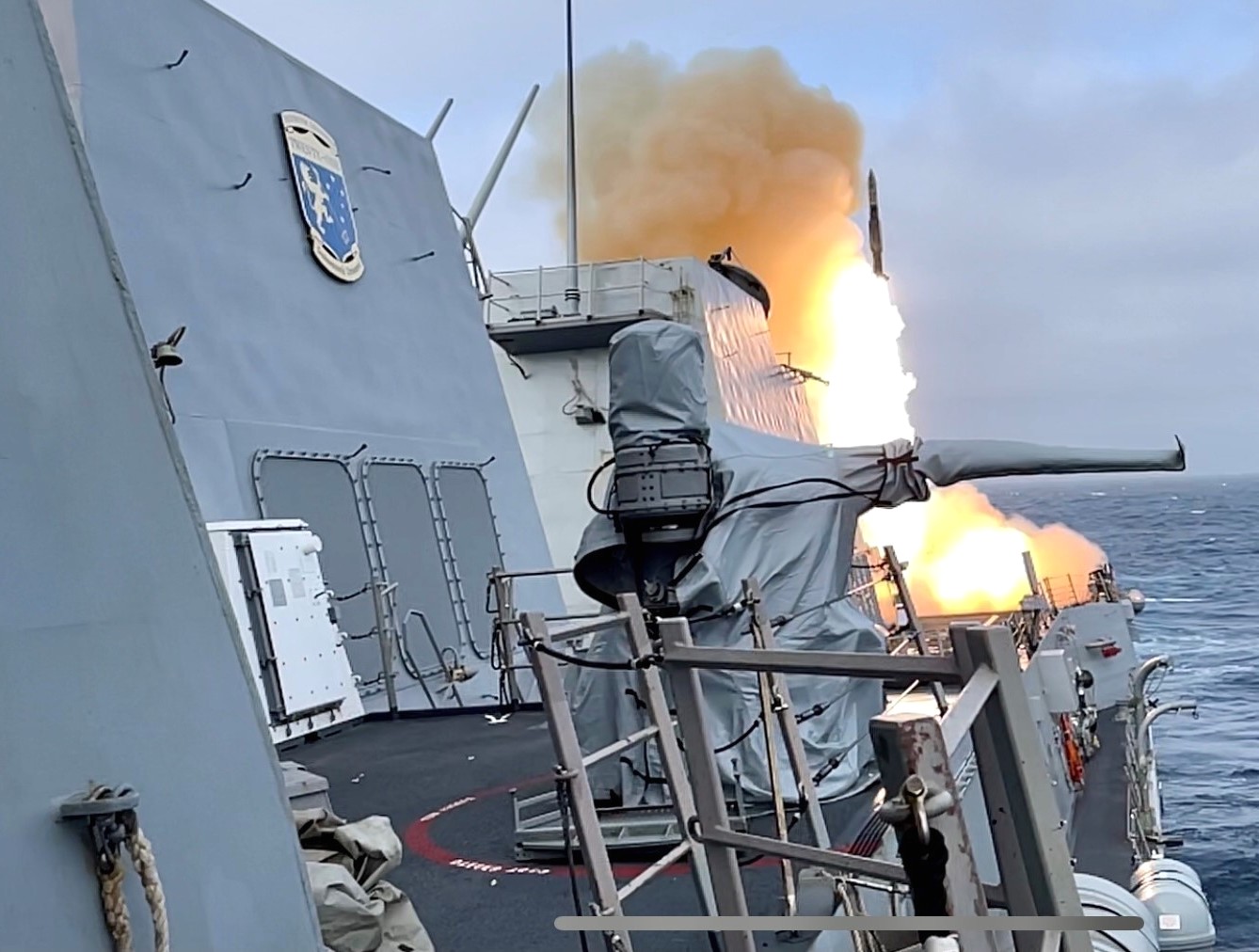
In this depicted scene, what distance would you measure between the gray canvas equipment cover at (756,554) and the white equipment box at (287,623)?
54.0 inches

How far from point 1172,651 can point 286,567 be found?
17.0 meters

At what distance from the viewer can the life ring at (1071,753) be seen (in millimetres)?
9312

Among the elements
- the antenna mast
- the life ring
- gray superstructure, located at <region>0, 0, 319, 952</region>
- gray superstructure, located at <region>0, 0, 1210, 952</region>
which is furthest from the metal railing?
gray superstructure, located at <region>0, 0, 319, 952</region>

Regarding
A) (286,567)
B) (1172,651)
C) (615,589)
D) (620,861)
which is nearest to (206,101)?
(286,567)

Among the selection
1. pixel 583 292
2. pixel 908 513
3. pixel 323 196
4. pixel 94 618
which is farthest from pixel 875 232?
pixel 94 618

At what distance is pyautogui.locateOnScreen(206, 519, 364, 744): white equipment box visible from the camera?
4.88m

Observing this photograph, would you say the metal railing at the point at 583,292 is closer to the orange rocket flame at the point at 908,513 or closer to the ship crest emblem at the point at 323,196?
the orange rocket flame at the point at 908,513

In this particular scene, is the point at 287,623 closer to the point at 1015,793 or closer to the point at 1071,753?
the point at 1015,793

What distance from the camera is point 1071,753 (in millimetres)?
9500

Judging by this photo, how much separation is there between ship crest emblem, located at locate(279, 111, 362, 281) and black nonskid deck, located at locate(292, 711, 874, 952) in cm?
242

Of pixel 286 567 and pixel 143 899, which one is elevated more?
pixel 286 567

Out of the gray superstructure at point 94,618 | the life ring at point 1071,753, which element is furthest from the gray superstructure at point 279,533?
the life ring at point 1071,753

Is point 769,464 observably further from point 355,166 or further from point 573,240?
point 573,240

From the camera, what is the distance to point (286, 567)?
5.11 metres
